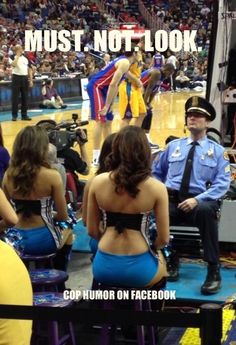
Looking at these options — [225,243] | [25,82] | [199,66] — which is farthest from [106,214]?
[199,66]

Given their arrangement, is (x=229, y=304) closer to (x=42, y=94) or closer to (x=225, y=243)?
(x=225, y=243)

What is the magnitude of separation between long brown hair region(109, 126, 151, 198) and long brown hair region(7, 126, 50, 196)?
682mm

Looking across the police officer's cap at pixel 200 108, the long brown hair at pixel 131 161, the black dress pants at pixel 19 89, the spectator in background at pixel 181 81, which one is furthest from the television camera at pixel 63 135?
the spectator in background at pixel 181 81

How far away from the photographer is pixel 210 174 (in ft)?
14.0

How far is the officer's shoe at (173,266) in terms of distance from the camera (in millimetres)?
4172

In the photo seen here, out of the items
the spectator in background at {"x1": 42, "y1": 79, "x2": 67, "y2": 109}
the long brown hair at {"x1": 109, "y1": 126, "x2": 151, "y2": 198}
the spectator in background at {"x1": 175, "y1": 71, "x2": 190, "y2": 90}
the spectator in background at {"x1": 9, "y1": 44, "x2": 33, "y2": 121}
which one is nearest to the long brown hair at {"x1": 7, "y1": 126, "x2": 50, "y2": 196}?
the long brown hair at {"x1": 109, "y1": 126, "x2": 151, "y2": 198}

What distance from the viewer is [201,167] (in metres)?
4.28

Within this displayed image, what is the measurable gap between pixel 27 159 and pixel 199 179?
4.20 feet

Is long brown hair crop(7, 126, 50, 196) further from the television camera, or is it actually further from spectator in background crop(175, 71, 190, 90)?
spectator in background crop(175, 71, 190, 90)

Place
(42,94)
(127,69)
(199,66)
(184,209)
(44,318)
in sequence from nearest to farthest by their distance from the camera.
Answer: (44,318) < (184,209) < (127,69) < (42,94) < (199,66)

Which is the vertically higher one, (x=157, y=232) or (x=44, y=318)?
(x=44, y=318)

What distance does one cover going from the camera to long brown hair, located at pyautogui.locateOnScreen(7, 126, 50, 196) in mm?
3463

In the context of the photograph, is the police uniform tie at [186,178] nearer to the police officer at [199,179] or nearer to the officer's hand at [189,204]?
the police officer at [199,179]

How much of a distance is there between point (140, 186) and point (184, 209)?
119 centimetres
